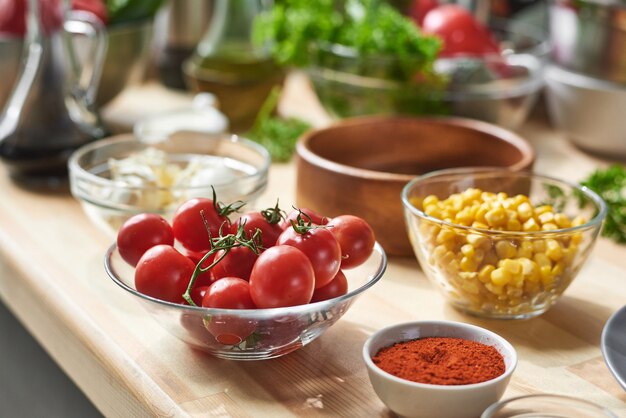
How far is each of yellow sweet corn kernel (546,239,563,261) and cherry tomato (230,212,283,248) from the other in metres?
0.28

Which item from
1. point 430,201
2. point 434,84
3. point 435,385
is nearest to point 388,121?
point 434,84

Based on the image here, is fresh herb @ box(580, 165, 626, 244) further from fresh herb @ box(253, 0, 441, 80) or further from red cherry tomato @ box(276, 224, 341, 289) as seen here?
red cherry tomato @ box(276, 224, 341, 289)

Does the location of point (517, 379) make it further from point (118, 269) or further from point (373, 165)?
point (373, 165)

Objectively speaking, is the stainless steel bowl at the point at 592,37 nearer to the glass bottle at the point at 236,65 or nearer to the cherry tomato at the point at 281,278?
the glass bottle at the point at 236,65

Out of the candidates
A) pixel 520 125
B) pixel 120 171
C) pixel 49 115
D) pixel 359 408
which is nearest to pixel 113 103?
pixel 49 115

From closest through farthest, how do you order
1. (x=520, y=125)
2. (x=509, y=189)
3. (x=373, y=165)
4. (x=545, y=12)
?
(x=509, y=189)
(x=373, y=165)
(x=520, y=125)
(x=545, y=12)

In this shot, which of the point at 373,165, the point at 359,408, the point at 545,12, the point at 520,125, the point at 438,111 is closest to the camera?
the point at 359,408

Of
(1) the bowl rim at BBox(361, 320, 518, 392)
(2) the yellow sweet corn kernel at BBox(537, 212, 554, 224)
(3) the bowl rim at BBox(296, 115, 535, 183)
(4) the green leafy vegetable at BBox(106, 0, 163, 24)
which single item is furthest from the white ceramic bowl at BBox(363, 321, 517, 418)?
(4) the green leafy vegetable at BBox(106, 0, 163, 24)

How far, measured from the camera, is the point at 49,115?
137cm

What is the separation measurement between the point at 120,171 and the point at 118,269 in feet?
0.92

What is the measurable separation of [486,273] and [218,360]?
0.29 metres

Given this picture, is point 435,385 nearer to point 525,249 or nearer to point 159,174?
point 525,249

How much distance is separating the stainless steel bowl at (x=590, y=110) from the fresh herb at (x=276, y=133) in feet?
1.43

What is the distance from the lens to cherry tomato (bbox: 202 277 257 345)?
82 centimetres
